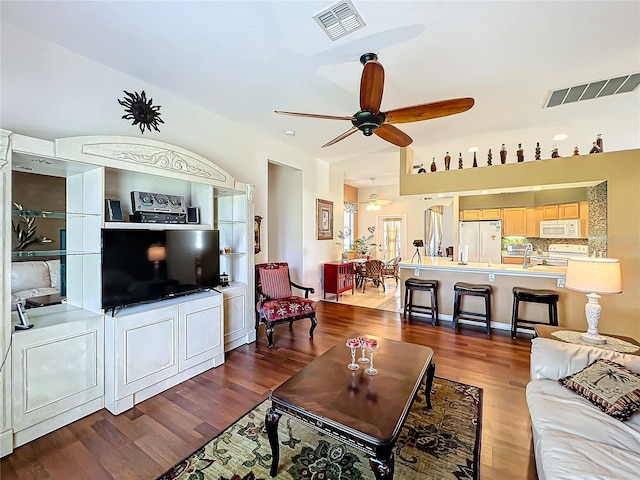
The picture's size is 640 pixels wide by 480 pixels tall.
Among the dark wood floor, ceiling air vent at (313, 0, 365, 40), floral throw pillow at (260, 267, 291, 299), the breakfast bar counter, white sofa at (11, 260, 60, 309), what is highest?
ceiling air vent at (313, 0, 365, 40)

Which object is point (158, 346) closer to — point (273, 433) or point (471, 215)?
point (273, 433)

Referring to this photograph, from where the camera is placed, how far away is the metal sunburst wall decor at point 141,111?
2.92 m

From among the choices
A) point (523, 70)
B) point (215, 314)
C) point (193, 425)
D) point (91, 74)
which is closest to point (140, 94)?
point (91, 74)

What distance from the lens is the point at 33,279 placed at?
7.56 ft

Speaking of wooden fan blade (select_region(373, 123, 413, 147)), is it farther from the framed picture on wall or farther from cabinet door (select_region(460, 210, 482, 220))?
cabinet door (select_region(460, 210, 482, 220))

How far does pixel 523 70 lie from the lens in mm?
2811

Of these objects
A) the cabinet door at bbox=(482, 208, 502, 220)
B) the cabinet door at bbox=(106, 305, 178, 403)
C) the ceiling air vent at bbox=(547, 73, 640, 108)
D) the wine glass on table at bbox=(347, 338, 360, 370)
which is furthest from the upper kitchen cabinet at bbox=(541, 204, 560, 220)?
the cabinet door at bbox=(106, 305, 178, 403)

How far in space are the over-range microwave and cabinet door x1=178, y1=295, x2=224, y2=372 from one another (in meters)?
6.98

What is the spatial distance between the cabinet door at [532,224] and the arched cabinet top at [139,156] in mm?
6838

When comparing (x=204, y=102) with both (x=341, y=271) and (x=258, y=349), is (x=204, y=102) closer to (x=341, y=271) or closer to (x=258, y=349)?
(x=258, y=349)

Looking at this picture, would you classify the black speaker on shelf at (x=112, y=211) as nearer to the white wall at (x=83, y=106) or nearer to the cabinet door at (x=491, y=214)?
the white wall at (x=83, y=106)

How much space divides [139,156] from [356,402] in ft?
8.56

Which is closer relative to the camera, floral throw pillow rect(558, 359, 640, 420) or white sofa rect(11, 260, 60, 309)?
floral throw pillow rect(558, 359, 640, 420)

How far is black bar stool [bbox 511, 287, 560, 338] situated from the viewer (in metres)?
3.83
